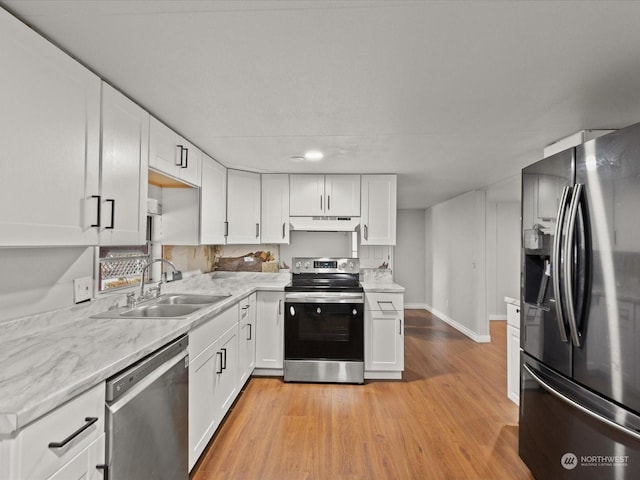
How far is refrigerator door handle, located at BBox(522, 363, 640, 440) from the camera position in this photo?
4.22 feet

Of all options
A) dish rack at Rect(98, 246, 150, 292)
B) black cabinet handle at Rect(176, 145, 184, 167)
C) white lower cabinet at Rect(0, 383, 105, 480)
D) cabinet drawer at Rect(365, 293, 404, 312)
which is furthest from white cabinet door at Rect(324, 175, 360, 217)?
white lower cabinet at Rect(0, 383, 105, 480)

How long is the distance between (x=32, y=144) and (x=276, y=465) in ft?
6.75

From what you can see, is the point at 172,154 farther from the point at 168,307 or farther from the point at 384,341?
the point at 384,341

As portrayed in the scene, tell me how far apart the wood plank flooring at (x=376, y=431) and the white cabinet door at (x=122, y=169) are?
1.47 meters

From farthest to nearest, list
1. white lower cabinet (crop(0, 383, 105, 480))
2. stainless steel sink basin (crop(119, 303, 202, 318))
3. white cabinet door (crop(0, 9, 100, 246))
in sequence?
stainless steel sink basin (crop(119, 303, 202, 318)) → white cabinet door (crop(0, 9, 100, 246)) → white lower cabinet (crop(0, 383, 105, 480))

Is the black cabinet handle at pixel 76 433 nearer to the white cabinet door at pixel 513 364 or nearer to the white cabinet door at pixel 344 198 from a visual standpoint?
the white cabinet door at pixel 513 364

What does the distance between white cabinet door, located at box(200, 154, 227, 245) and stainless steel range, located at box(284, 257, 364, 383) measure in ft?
2.95

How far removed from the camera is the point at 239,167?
3525mm

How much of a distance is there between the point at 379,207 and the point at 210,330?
2323 mm

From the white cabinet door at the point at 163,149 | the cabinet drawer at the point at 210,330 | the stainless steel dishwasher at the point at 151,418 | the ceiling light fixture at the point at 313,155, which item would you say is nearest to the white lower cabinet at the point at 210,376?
the cabinet drawer at the point at 210,330

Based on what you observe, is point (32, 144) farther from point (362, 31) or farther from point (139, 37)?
point (362, 31)

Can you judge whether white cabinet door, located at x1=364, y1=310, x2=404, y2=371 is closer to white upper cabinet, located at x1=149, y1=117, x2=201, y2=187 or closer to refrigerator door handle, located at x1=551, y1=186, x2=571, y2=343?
refrigerator door handle, located at x1=551, y1=186, x2=571, y2=343

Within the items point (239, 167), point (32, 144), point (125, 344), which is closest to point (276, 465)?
point (125, 344)

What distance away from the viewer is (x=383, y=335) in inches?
130
